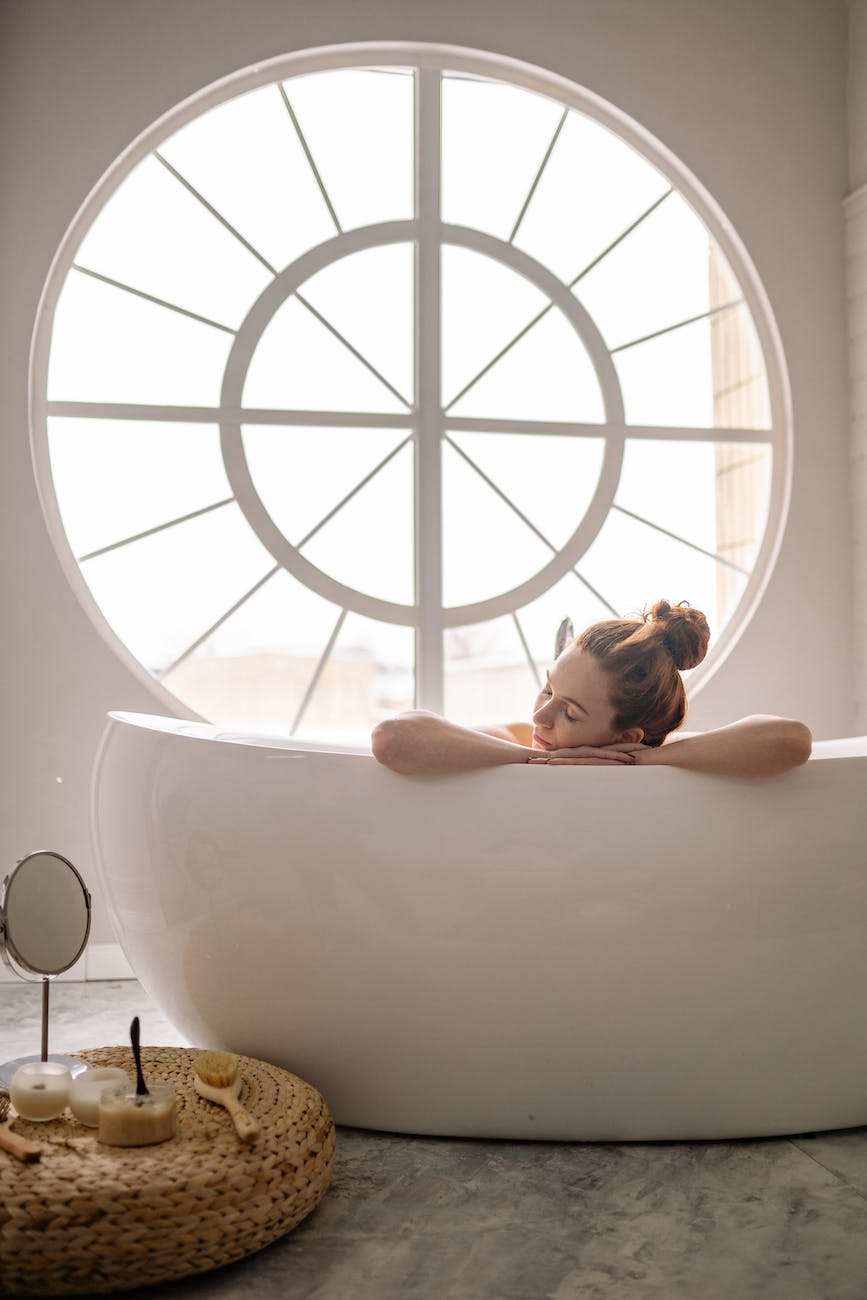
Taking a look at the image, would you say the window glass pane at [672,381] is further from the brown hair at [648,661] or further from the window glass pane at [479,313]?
the brown hair at [648,661]

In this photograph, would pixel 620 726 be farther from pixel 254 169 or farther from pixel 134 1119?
pixel 254 169

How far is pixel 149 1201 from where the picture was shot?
1308mm

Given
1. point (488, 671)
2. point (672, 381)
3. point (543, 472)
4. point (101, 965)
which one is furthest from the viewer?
point (488, 671)

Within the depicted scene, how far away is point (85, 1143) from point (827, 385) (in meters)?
2.76

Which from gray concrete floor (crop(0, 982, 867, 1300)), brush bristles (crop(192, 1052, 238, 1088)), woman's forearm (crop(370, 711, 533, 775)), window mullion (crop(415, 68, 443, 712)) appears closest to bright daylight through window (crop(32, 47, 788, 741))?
window mullion (crop(415, 68, 443, 712))

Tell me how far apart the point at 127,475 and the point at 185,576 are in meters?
1.01

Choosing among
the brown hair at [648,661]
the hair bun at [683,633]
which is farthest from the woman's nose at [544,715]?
the hair bun at [683,633]

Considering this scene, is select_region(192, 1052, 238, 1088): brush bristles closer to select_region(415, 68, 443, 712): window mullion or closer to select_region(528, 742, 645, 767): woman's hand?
select_region(528, 742, 645, 767): woman's hand

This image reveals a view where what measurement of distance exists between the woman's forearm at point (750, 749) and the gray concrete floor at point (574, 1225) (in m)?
0.57

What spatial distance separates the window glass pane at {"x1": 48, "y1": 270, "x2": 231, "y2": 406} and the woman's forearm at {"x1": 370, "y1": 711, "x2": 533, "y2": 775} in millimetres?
2430

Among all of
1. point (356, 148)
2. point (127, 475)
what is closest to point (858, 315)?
point (356, 148)

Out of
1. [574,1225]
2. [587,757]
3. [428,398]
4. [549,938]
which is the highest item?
[428,398]

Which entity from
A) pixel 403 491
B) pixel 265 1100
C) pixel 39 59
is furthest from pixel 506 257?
pixel 265 1100

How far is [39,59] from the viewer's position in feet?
9.59
